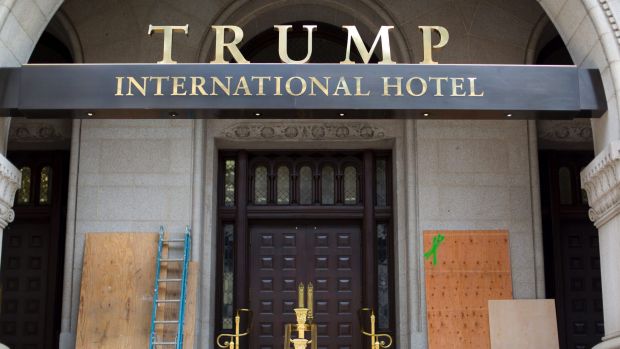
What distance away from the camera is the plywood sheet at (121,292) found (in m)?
12.0

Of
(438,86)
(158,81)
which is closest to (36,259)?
(158,81)

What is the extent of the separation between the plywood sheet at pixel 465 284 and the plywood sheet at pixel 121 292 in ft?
10.8

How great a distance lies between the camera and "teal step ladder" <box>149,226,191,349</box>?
11.9m

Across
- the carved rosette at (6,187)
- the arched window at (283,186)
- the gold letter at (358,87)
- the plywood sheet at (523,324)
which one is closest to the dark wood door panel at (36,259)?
the arched window at (283,186)

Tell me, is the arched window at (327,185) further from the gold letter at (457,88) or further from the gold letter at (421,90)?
the gold letter at (457,88)

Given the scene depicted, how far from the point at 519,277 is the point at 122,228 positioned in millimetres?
5638

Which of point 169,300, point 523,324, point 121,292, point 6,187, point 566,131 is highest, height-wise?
point 566,131

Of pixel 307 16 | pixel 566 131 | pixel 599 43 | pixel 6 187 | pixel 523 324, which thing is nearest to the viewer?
pixel 599 43

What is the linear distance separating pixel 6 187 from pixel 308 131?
4.88 metres

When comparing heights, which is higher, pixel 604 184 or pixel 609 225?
pixel 604 184

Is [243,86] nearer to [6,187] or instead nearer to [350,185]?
[6,187]

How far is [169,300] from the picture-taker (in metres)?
12.0

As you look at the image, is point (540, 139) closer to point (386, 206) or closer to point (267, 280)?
point (386, 206)

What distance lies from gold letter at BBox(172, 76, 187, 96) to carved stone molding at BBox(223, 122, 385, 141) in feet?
10.6
